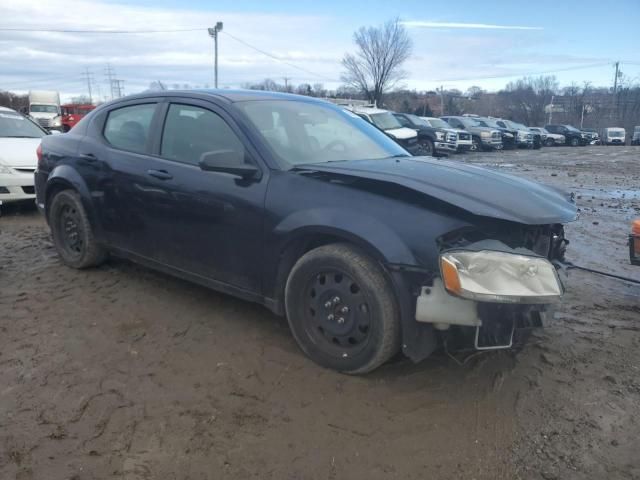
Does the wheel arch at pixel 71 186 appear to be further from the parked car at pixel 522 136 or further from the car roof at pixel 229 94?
the parked car at pixel 522 136

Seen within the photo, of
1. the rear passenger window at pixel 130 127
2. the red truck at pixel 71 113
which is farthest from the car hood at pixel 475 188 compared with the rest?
the red truck at pixel 71 113

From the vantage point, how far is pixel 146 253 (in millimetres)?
4109

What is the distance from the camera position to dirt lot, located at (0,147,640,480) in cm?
236

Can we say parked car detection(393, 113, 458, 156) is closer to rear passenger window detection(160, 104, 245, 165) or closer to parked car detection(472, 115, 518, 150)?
parked car detection(472, 115, 518, 150)

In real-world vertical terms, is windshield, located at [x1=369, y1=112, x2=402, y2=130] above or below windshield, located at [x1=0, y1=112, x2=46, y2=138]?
above

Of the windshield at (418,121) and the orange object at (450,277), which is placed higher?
the windshield at (418,121)

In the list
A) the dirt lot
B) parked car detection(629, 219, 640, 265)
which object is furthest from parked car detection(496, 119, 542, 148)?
the dirt lot

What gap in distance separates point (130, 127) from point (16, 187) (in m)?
3.99

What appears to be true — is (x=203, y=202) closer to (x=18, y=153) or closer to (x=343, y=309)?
(x=343, y=309)

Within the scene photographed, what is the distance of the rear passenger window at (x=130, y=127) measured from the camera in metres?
4.16

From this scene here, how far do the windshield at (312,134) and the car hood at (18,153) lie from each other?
16.8ft

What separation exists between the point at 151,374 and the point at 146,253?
129cm

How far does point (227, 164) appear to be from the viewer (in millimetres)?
3271

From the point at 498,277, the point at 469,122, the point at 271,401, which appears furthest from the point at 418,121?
the point at 271,401
